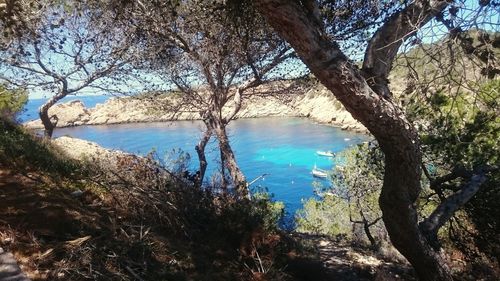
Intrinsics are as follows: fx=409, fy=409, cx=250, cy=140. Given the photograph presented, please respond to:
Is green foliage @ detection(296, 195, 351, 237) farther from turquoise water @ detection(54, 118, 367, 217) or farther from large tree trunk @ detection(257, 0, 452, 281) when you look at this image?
large tree trunk @ detection(257, 0, 452, 281)

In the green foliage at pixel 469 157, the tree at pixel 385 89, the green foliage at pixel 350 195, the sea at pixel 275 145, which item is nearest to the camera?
the tree at pixel 385 89

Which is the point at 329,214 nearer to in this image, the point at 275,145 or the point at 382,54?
the point at 382,54

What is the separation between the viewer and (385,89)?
14.1 feet

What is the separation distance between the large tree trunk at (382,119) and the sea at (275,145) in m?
29.2

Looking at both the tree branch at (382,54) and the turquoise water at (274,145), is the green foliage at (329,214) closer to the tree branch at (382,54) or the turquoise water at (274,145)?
the turquoise water at (274,145)

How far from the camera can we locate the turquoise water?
44.8m

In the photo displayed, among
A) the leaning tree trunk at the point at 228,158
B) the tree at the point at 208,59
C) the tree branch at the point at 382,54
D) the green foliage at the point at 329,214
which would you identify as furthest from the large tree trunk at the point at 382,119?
the green foliage at the point at 329,214

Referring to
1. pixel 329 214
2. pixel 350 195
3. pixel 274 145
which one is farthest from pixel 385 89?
pixel 274 145

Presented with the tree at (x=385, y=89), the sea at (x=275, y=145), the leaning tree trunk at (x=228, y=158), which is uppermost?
the tree at (x=385, y=89)

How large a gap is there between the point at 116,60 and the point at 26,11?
4.83m

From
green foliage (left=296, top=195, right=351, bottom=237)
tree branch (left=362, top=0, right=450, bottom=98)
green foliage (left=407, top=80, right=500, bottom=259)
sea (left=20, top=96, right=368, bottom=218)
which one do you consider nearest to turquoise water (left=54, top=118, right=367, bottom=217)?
sea (left=20, top=96, right=368, bottom=218)

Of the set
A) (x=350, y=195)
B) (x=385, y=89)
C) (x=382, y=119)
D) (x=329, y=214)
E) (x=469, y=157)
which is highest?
(x=385, y=89)

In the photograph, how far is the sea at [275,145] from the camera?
4412 centimetres

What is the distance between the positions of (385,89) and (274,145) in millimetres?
61335
